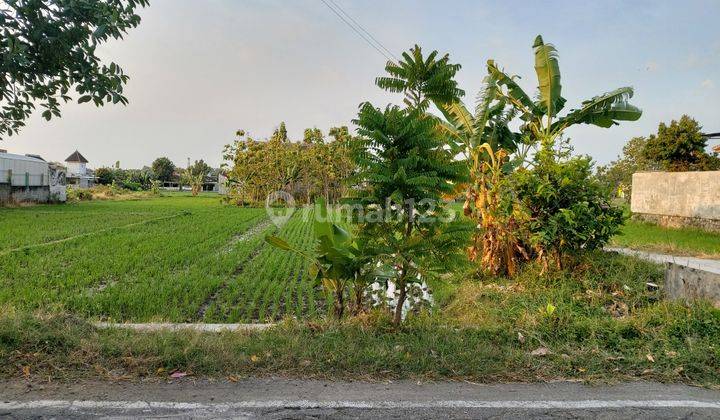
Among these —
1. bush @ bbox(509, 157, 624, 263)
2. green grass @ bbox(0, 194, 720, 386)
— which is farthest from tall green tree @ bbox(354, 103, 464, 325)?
bush @ bbox(509, 157, 624, 263)

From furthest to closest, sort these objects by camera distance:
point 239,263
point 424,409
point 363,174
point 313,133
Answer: point 313,133, point 239,263, point 363,174, point 424,409

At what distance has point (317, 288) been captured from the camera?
23.6 feet

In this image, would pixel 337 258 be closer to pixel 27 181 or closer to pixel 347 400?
pixel 347 400

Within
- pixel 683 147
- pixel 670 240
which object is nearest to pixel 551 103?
pixel 670 240

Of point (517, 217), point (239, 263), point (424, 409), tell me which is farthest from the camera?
point (239, 263)

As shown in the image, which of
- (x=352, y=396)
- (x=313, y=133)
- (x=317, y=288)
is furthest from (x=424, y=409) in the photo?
(x=313, y=133)

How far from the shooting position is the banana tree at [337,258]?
4141 millimetres

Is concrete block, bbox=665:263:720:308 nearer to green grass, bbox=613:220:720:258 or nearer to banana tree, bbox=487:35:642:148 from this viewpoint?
green grass, bbox=613:220:720:258

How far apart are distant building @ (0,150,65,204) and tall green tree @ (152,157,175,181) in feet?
154

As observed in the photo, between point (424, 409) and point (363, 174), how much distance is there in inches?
79.6

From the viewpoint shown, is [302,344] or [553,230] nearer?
[302,344]

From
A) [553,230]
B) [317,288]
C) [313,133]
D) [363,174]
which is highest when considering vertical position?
[313,133]

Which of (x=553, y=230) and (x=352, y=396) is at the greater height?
(x=553, y=230)

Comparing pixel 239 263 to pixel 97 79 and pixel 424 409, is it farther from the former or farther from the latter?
pixel 424 409
